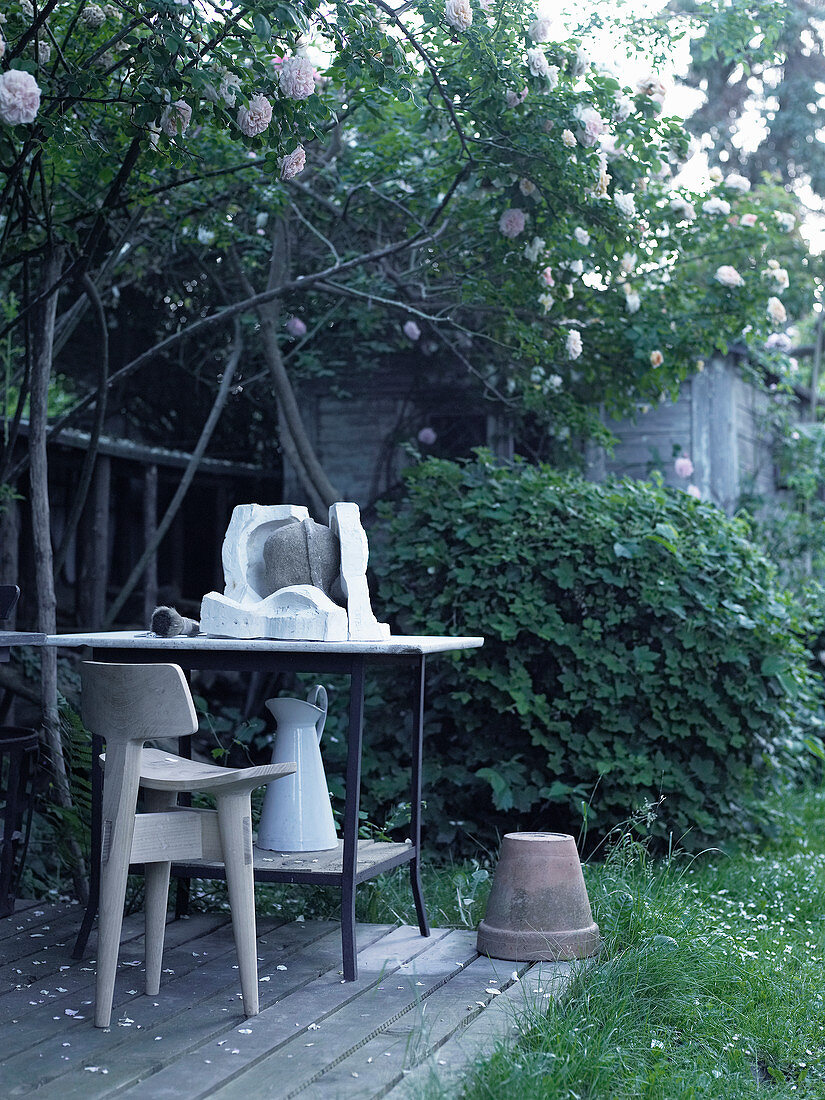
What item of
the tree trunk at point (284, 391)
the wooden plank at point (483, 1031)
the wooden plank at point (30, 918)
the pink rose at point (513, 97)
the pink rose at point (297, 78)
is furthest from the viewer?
the tree trunk at point (284, 391)

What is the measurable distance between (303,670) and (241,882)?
66 cm

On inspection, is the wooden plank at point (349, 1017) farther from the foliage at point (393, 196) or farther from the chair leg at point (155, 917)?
the foliage at point (393, 196)

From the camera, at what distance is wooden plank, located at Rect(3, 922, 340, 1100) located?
2.69 metres

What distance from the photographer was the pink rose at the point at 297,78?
3.88 m

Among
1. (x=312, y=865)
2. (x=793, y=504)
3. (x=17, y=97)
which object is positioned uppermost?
(x=17, y=97)

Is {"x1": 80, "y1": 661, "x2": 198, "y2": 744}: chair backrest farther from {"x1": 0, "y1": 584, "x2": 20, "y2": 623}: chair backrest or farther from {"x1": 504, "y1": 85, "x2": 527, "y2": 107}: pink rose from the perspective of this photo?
{"x1": 504, "y1": 85, "x2": 527, "y2": 107}: pink rose

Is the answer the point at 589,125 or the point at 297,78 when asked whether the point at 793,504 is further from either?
the point at 297,78

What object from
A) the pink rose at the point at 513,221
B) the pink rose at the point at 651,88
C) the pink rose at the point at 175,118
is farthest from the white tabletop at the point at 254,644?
the pink rose at the point at 651,88

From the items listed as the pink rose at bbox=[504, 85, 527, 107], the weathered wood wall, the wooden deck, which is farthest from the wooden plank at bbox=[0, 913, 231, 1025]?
the weathered wood wall

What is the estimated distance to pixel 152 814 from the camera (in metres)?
3.13

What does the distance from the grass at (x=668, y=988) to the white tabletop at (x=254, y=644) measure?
105 cm

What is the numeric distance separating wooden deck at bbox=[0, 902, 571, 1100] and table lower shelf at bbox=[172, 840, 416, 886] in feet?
0.94

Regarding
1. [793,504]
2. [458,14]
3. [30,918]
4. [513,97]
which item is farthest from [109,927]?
[793,504]

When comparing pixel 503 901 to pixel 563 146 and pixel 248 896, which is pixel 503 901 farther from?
pixel 563 146
